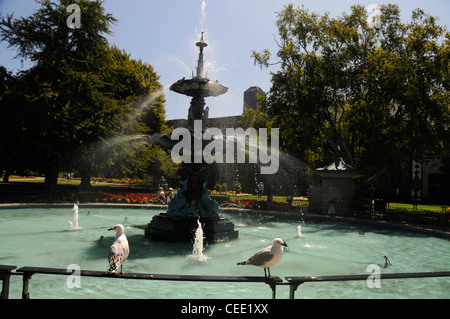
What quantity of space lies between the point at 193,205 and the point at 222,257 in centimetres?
331

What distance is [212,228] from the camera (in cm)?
1143

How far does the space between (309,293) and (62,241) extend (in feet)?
26.9

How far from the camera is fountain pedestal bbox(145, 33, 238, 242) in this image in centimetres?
1148

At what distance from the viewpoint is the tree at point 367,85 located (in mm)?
20938

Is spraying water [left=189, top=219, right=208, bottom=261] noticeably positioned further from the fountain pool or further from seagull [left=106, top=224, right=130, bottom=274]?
seagull [left=106, top=224, right=130, bottom=274]

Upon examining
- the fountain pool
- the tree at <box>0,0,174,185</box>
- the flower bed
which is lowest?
the fountain pool

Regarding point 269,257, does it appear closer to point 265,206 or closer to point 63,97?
point 265,206

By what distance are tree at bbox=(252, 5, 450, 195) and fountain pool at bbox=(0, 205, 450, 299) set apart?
8.24 metres

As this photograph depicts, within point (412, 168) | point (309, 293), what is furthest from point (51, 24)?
point (412, 168)

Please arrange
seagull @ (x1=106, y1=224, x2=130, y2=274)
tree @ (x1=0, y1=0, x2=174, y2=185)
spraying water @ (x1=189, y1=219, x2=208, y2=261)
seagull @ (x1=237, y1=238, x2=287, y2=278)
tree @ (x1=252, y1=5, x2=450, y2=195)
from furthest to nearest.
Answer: tree @ (x1=0, y1=0, x2=174, y2=185)
tree @ (x1=252, y1=5, x2=450, y2=195)
spraying water @ (x1=189, y1=219, x2=208, y2=261)
seagull @ (x1=237, y1=238, x2=287, y2=278)
seagull @ (x1=106, y1=224, x2=130, y2=274)

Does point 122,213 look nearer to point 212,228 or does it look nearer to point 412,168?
point 212,228

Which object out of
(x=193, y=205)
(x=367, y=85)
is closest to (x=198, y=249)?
(x=193, y=205)

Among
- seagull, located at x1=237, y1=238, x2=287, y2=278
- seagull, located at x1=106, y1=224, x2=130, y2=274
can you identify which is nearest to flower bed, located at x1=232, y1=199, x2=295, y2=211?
seagull, located at x1=237, y1=238, x2=287, y2=278
